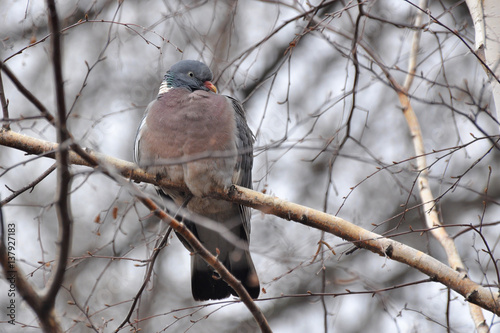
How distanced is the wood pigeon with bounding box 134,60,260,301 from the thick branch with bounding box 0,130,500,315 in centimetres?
45

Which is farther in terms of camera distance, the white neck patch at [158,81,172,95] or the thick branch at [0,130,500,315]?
the white neck patch at [158,81,172,95]

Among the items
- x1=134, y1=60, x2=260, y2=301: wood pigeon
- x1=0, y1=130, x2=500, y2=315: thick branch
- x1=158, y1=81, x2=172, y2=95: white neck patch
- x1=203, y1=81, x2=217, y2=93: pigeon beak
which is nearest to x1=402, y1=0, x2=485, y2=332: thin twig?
x1=0, y1=130, x2=500, y2=315: thick branch

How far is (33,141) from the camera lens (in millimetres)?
3252

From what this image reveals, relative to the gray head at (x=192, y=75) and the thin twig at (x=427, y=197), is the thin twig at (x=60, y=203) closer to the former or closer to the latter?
the thin twig at (x=427, y=197)

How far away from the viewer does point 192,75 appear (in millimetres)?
4480

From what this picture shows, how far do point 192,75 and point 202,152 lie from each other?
2.68 ft

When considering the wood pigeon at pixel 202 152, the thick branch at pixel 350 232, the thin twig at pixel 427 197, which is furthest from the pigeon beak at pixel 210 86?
the thin twig at pixel 427 197

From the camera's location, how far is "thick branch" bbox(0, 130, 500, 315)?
2.85 metres

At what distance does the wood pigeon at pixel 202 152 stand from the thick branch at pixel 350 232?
1.47ft

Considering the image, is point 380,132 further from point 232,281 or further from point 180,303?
point 232,281

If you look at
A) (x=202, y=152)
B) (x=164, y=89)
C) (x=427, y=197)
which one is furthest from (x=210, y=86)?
(x=427, y=197)

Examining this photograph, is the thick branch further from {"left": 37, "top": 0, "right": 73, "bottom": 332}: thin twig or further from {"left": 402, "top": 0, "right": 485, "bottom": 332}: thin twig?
{"left": 37, "top": 0, "right": 73, "bottom": 332}: thin twig

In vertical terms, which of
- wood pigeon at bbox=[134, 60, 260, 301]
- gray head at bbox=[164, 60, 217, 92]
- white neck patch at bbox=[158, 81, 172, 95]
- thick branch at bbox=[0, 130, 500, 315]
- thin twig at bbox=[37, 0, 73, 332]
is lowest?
thin twig at bbox=[37, 0, 73, 332]

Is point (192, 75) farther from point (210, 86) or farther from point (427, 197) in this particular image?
point (427, 197)
